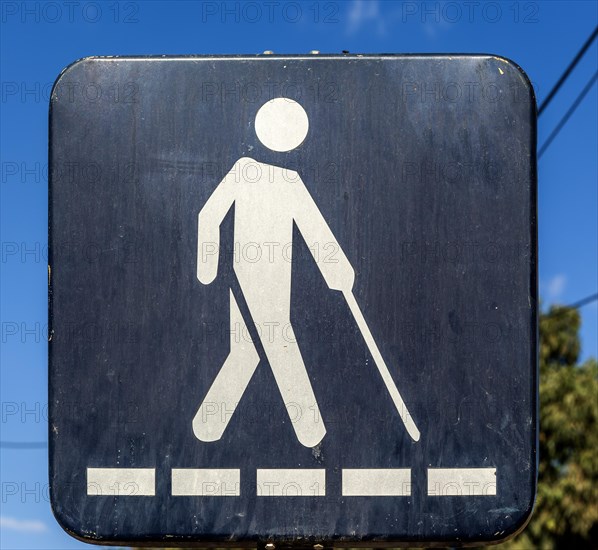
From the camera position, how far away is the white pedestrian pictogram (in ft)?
6.18

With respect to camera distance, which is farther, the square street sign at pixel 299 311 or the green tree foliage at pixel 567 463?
the green tree foliage at pixel 567 463

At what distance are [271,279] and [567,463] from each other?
22.1 meters

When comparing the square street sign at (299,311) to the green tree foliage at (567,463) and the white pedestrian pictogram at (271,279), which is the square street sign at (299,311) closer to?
the white pedestrian pictogram at (271,279)

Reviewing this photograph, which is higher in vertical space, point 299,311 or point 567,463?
point 299,311

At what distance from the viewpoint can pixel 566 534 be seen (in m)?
23.3

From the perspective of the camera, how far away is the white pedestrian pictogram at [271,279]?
188 centimetres

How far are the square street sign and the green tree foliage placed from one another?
67.6ft

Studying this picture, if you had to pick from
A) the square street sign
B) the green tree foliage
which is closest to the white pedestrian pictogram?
the square street sign

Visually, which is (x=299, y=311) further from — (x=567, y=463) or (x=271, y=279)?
(x=567, y=463)

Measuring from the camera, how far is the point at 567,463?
75.5ft

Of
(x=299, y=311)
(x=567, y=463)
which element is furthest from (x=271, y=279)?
(x=567, y=463)

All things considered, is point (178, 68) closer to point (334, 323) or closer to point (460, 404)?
point (334, 323)

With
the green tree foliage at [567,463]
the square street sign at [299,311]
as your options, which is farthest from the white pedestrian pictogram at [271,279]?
the green tree foliage at [567,463]

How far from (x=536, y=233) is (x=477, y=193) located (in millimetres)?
114
